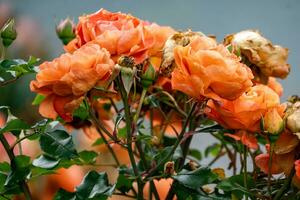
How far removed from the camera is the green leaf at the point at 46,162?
644 millimetres

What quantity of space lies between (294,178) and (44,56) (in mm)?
1155

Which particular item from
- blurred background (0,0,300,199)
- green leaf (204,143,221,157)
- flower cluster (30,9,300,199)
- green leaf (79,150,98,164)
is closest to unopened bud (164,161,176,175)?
flower cluster (30,9,300,199)

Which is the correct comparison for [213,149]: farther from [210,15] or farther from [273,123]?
[210,15]

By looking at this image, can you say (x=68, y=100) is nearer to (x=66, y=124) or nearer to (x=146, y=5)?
(x=66, y=124)

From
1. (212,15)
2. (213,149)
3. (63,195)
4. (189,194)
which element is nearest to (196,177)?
(189,194)

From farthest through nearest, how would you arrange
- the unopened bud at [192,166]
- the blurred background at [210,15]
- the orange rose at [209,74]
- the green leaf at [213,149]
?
the blurred background at [210,15]
the green leaf at [213,149]
the unopened bud at [192,166]
the orange rose at [209,74]

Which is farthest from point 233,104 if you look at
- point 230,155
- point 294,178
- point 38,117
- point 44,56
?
point 44,56

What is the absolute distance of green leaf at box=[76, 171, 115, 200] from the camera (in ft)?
2.13

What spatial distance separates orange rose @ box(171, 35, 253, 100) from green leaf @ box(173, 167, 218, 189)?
0.31 ft

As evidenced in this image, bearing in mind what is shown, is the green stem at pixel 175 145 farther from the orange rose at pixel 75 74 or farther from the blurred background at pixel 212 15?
the blurred background at pixel 212 15

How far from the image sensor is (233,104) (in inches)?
24.4

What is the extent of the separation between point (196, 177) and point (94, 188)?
0.30ft

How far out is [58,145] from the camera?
641mm

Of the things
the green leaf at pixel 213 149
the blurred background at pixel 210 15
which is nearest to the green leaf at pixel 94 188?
the green leaf at pixel 213 149
